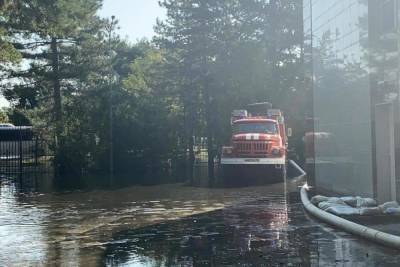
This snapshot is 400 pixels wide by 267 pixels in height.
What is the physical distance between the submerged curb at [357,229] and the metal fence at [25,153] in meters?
23.2

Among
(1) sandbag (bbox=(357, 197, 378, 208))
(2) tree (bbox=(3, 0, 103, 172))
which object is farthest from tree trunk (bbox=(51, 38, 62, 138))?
(1) sandbag (bbox=(357, 197, 378, 208))

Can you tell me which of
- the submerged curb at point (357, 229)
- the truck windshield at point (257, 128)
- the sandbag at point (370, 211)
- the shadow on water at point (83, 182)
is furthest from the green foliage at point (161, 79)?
the sandbag at point (370, 211)

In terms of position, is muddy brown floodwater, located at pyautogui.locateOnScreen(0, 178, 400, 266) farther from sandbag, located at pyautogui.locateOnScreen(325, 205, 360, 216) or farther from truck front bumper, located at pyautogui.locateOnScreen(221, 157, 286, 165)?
truck front bumper, located at pyautogui.locateOnScreen(221, 157, 286, 165)

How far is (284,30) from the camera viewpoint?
3884 centimetres

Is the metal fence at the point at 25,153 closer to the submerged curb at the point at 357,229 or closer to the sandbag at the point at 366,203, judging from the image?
the submerged curb at the point at 357,229

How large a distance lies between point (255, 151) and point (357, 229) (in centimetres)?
1398

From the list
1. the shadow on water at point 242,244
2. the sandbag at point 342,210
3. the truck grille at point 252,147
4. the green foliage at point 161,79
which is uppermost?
the green foliage at point 161,79

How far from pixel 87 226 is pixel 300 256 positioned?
215 inches

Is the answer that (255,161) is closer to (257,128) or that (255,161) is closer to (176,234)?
(257,128)

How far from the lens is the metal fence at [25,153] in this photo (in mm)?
34562

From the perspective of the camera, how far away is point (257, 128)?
26484mm

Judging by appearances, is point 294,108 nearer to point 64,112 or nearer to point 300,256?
point 64,112

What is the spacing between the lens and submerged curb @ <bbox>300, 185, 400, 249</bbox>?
948cm

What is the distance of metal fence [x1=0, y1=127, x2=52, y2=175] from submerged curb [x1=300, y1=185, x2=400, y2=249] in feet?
76.1
